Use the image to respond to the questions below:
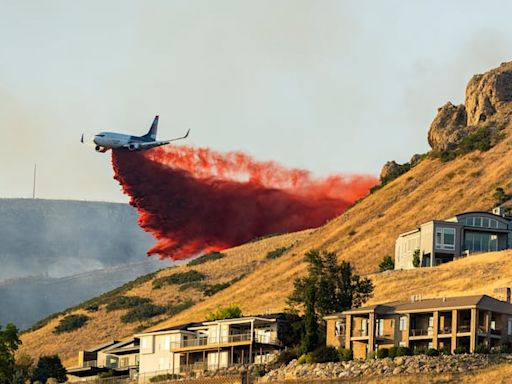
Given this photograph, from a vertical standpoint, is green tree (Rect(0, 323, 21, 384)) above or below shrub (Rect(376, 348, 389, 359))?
below

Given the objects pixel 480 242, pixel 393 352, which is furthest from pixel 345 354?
pixel 480 242

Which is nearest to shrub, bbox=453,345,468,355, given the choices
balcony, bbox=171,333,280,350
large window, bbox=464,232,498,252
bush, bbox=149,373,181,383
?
balcony, bbox=171,333,280,350

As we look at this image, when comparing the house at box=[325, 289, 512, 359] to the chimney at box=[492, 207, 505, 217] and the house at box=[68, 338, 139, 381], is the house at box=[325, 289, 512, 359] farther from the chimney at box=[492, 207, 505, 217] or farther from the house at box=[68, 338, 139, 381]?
the chimney at box=[492, 207, 505, 217]

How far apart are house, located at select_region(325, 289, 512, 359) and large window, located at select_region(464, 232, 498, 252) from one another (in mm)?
36208

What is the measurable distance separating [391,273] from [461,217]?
9.18 m

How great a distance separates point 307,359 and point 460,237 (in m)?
43.5

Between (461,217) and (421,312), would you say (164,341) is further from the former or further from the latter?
(461,217)

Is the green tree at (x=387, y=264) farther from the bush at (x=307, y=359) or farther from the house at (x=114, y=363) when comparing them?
the bush at (x=307, y=359)

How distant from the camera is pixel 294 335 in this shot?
130m

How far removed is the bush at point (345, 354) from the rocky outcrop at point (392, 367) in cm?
112

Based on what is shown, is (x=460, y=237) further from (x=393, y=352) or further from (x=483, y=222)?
(x=393, y=352)

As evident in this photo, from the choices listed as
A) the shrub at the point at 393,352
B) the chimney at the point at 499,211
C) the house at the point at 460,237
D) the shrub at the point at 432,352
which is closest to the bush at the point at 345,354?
the shrub at the point at 393,352

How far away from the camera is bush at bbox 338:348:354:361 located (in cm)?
11917

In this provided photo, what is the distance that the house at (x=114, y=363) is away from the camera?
142 m
